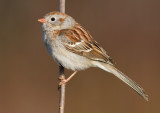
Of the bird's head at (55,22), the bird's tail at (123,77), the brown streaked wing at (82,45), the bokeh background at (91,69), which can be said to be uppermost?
the bokeh background at (91,69)

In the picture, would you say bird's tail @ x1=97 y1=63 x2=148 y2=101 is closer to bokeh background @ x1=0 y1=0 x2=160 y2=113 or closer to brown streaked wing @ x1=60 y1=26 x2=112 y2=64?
brown streaked wing @ x1=60 y1=26 x2=112 y2=64

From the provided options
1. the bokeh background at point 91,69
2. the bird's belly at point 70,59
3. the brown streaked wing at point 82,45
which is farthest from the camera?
the bokeh background at point 91,69

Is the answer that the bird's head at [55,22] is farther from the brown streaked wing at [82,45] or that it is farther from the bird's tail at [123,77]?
the bird's tail at [123,77]

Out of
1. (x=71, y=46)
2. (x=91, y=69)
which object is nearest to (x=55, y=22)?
(x=71, y=46)

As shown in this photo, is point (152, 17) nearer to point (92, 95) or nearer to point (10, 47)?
point (92, 95)

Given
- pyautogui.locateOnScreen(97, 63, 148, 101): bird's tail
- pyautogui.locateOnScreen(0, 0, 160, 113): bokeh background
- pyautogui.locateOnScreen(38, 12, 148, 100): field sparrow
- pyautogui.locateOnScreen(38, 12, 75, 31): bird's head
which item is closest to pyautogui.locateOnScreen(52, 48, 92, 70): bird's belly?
pyautogui.locateOnScreen(38, 12, 148, 100): field sparrow

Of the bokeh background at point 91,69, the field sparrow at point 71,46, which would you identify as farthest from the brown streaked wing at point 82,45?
the bokeh background at point 91,69
